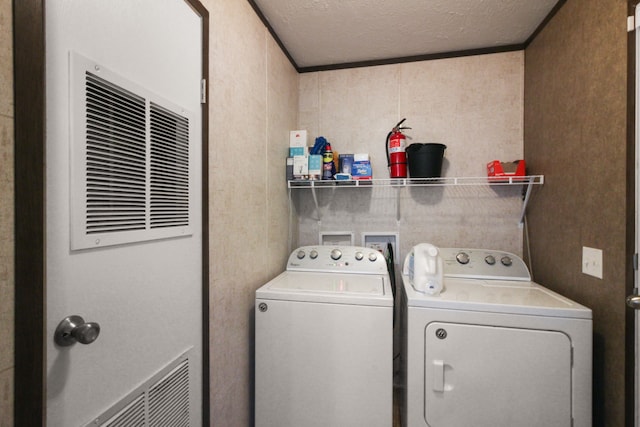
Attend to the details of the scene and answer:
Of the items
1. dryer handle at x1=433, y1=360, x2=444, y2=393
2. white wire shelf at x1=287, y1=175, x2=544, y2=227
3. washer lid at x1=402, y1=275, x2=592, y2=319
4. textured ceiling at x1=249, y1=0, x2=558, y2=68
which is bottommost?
dryer handle at x1=433, y1=360, x2=444, y2=393

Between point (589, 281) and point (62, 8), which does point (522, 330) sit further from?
point (62, 8)

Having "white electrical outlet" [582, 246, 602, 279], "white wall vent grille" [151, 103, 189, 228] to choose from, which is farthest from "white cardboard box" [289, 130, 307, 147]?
"white electrical outlet" [582, 246, 602, 279]

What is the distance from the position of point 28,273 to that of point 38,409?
0.99ft

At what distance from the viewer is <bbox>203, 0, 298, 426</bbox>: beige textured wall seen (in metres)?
1.26

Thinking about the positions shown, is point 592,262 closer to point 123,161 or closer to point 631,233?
point 631,233

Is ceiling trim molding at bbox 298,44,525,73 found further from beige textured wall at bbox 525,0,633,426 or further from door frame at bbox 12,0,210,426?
door frame at bbox 12,0,210,426

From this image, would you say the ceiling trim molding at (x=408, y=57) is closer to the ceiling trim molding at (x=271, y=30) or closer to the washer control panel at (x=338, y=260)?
the ceiling trim molding at (x=271, y=30)

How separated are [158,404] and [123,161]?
0.81m

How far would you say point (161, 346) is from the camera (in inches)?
38.2

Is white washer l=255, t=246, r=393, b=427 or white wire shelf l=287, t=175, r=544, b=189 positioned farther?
white wire shelf l=287, t=175, r=544, b=189

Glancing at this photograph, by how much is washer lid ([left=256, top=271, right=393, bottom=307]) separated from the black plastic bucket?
75 cm

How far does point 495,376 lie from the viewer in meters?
1.25

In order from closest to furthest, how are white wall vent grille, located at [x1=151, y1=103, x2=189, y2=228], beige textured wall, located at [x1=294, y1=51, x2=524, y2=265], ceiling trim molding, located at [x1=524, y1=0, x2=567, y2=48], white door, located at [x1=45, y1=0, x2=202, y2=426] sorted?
1. white door, located at [x1=45, y1=0, x2=202, y2=426]
2. white wall vent grille, located at [x1=151, y1=103, x2=189, y2=228]
3. ceiling trim molding, located at [x1=524, y1=0, x2=567, y2=48]
4. beige textured wall, located at [x1=294, y1=51, x2=524, y2=265]

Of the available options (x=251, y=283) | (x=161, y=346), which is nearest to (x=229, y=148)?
(x=251, y=283)
